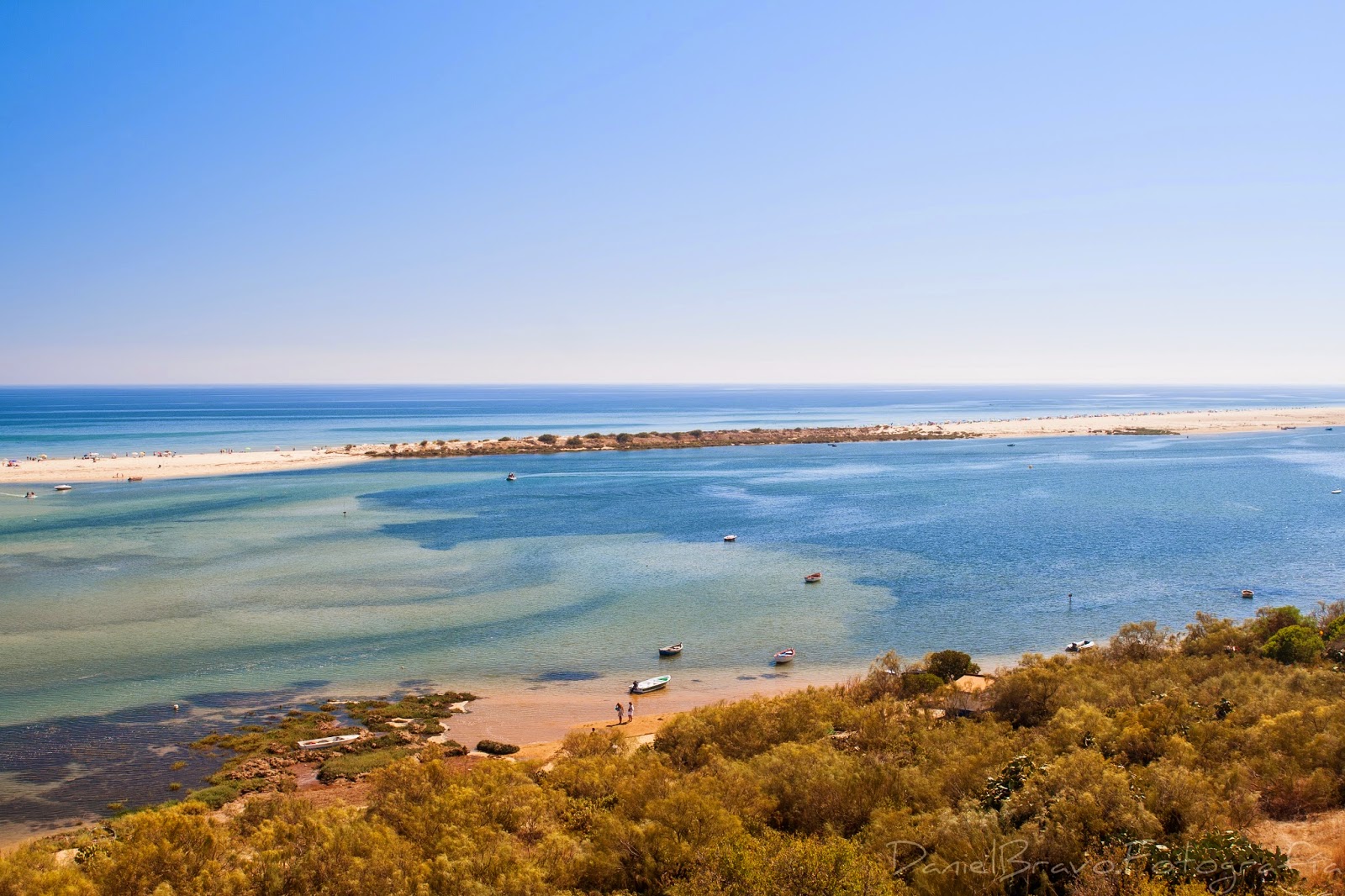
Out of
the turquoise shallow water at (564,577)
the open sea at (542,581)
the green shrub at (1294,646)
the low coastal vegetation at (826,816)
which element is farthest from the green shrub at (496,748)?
the green shrub at (1294,646)

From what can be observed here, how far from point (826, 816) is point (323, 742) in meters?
20.6

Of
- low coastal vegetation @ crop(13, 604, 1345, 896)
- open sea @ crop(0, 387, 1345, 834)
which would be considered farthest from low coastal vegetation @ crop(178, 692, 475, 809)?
low coastal vegetation @ crop(13, 604, 1345, 896)

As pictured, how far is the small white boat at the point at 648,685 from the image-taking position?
33.8 m

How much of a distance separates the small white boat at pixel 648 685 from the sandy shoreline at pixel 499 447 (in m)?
97.4

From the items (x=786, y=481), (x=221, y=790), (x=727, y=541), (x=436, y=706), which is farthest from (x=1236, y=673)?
(x=786, y=481)

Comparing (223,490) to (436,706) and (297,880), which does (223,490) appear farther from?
(297,880)

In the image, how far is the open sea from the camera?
115ft

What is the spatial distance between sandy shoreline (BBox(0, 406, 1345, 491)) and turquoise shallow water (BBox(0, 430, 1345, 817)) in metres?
11.4

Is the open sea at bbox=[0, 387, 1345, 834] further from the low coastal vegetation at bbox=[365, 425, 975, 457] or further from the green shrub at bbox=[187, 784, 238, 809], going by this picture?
the low coastal vegetation at bbox=[365, 425, 975, 457]

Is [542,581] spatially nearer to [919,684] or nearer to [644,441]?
[919,684]

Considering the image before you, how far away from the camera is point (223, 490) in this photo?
95.4 metres
